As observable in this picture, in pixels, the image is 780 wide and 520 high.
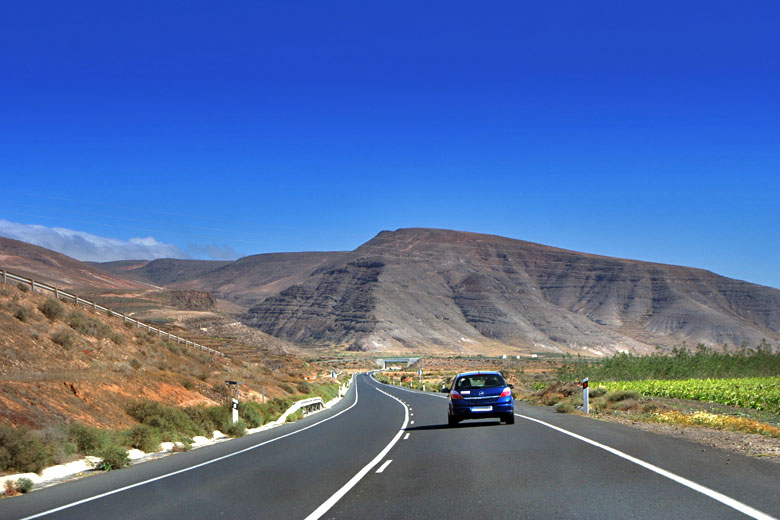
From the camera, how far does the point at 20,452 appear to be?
44.2ft

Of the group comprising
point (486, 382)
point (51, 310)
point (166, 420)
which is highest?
point (51, 310)

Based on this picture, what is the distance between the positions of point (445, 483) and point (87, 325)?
34336 mm

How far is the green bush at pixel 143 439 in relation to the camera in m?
18.3

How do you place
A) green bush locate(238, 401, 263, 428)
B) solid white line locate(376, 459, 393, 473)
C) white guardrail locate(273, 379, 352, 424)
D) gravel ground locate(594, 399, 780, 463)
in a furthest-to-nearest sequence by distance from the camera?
white guardrail locate(273, 379, 352, 424) → green bush locate(238, 401, 263, 428) → gravel ground locate(594, 399, 780, 463) → solid white line locate(376, 459, 393, 473)

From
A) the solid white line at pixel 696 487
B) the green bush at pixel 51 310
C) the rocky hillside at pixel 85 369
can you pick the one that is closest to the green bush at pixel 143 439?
the rocky hillside at pixel 85 369

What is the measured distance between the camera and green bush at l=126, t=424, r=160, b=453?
18.3m

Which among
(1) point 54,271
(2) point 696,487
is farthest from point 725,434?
(1) point 54,271

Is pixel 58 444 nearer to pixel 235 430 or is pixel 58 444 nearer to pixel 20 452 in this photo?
pixel 20 452

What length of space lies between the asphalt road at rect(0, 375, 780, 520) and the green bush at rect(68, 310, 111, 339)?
25.8 m

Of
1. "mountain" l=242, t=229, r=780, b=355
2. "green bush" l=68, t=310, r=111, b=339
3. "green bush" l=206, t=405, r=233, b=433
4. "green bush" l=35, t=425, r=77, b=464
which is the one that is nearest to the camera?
"green bush" l=35, t=425, r=77, b=464

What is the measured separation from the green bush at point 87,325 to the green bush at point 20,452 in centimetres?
2740

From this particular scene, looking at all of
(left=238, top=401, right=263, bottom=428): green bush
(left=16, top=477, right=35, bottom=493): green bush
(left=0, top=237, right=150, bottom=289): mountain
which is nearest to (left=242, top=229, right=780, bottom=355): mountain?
(left=0, top=237, right=150, bottom=289): mountain

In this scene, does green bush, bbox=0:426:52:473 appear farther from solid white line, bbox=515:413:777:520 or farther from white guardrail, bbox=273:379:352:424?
white guardrail, bbox=273:379:352:424

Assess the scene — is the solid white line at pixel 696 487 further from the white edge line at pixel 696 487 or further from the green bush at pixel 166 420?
the green bush at pixel 166 420
